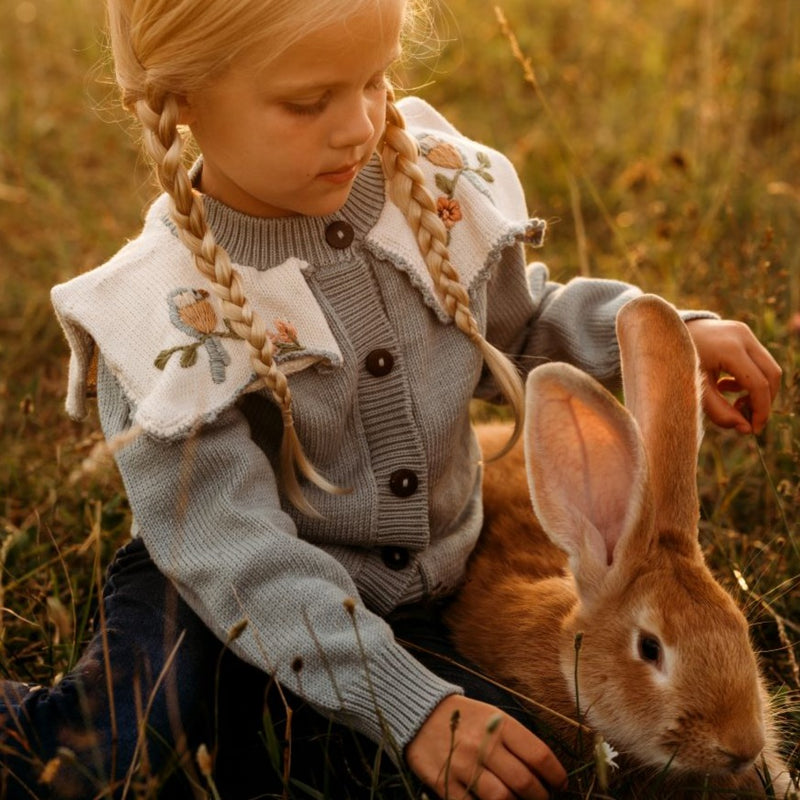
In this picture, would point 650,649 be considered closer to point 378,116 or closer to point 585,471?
point 585,471

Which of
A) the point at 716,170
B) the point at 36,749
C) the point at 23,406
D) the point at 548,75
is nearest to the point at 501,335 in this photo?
the point at 23,406

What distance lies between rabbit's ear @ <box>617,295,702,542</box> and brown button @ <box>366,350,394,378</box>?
1.58 ft

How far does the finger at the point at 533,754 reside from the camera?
223 centimetres

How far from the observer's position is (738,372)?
9.15 feet

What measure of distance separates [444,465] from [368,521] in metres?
0.24

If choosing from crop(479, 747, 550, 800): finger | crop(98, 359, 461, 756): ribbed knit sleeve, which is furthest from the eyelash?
crop(479, 747, 550, 800): finger

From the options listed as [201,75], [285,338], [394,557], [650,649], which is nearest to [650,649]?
[650,649]

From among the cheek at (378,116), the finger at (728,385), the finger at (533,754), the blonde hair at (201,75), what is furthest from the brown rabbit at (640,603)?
the cheek at (378,116)

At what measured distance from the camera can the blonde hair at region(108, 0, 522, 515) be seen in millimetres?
2268

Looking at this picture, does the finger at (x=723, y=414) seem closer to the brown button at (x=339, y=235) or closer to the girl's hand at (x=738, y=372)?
the girl's hand at (x=738, y=372)

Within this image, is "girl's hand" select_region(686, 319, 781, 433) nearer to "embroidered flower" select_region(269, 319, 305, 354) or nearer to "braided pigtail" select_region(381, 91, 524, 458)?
"braided pigtail" select_region(381, 91, 524, 458)

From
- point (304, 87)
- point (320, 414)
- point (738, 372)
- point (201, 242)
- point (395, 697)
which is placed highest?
point (304, 87)

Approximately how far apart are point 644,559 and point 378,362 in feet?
2.22

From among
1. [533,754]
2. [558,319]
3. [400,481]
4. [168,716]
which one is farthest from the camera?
[558,319]
